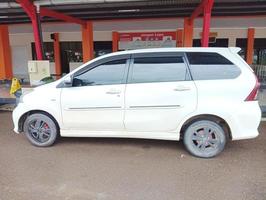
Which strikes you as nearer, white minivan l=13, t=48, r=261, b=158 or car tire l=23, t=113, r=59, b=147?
white minivan l=13, t=48, r=261, b=158

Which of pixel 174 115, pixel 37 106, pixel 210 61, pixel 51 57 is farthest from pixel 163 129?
pixel 51 57

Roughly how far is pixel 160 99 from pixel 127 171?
1.22 m

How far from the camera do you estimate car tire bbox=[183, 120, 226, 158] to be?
4.12 metres

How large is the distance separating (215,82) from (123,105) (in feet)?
4.89

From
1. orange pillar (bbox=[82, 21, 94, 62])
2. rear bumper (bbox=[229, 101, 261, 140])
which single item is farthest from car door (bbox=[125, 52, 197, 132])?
orange pillar (bbox=[82, 21, 94, 62])

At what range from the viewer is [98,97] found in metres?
4.30

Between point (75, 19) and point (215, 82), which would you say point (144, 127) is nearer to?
point (215, 82)

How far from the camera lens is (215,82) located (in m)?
4.03

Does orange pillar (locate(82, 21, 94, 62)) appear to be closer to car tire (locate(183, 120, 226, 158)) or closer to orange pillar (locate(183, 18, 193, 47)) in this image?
orange pillar (locate(183, 18, 193, 47))

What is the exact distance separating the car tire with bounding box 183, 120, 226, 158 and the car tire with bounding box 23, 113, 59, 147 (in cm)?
231

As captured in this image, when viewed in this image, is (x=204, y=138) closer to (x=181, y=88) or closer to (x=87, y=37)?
(x=181, y=88)

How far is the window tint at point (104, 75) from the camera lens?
433 cm

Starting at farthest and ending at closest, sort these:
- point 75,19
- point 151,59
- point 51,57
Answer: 1. point 51,57
2. point 75,19
3. point 151,59

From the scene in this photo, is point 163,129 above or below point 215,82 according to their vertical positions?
below
